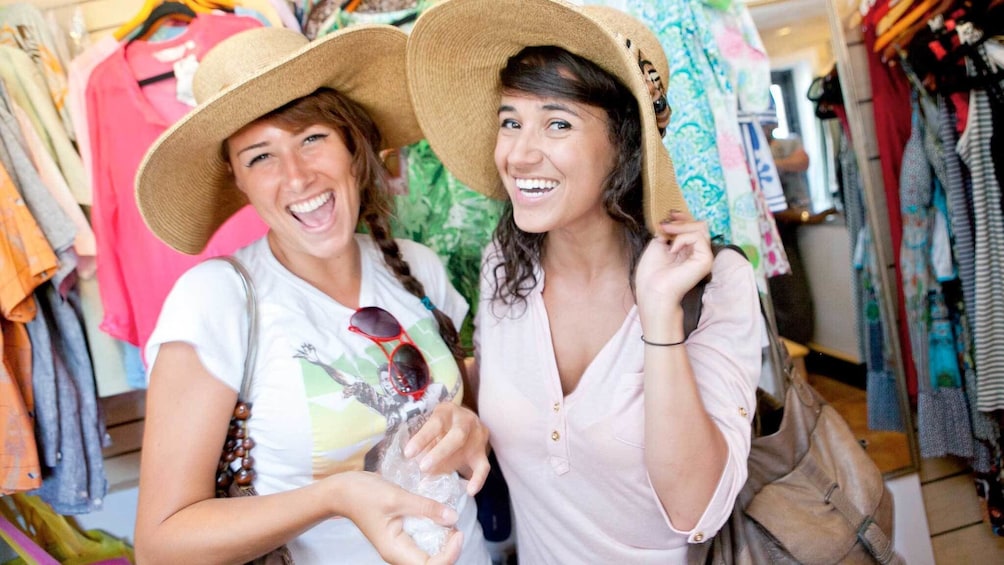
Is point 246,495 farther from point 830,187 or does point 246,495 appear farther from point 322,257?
point 830,187

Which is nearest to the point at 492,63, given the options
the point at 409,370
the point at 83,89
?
the point at 409,370

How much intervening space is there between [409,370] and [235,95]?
2.00 feet

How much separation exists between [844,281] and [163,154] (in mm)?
2172

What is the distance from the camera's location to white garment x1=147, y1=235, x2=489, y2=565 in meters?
1.08

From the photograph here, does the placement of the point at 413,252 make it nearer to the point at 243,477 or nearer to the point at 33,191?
the point at 243,477

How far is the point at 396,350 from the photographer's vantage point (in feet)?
4.11

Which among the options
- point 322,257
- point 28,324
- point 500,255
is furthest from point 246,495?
point 28,324

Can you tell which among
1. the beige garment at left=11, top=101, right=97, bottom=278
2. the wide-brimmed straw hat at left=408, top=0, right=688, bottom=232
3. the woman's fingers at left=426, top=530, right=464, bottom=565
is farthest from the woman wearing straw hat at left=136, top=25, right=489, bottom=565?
the beige garment at left=11, top=101, right=97, bottom=278

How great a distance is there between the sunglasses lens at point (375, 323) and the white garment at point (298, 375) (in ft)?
0.08

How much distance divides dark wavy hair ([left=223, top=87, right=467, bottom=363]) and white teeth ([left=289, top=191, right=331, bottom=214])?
114 millimetres

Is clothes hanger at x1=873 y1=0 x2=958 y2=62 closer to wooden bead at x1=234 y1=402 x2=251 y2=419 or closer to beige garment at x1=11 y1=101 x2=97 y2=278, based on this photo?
wooden bead at x1=234 y1=402 x2=251 y2=419

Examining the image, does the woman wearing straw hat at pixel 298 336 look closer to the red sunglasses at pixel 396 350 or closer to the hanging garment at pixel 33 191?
the red sunglasses at pixel 396 350

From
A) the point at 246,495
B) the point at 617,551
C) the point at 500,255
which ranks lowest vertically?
the point at 617,551

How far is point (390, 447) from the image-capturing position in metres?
1.04
